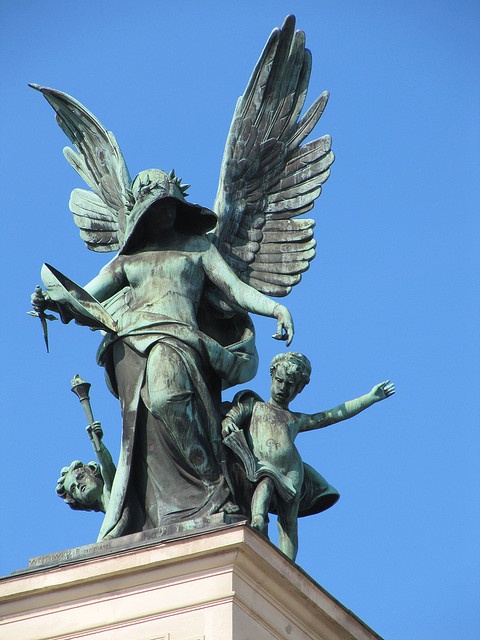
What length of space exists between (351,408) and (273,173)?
2483 millimetres

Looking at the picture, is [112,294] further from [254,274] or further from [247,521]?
[247,521]

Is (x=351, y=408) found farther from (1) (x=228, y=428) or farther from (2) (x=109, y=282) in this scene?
(2) (x=109, y=282)

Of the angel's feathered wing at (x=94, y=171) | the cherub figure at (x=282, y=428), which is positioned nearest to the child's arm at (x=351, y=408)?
the cherub figure at (x=282, y=428)

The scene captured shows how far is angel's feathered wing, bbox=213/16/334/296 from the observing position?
18.6m

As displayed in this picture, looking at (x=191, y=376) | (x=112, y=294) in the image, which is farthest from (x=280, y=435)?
(x=112, y=294)

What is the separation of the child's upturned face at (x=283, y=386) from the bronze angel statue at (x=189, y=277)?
12.0 inches

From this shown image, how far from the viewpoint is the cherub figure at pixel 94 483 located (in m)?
17.8

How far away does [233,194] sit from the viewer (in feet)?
61.9

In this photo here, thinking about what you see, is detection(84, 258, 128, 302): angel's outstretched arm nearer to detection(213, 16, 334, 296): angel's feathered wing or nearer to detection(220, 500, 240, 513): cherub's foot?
detection(213, 16, 334, 296): angel's feathered wing

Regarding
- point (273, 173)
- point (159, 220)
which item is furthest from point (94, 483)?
point (273, 173)

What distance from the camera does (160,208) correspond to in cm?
1816

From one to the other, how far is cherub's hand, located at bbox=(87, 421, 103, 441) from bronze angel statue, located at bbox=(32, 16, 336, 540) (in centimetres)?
31

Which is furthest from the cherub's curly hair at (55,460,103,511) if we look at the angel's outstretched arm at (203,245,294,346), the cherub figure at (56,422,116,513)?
the angel's outstretched arm at (203,245,294,346)

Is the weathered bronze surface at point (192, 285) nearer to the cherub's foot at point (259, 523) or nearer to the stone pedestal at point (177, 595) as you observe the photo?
the cherub's foot at point (259, 523)
